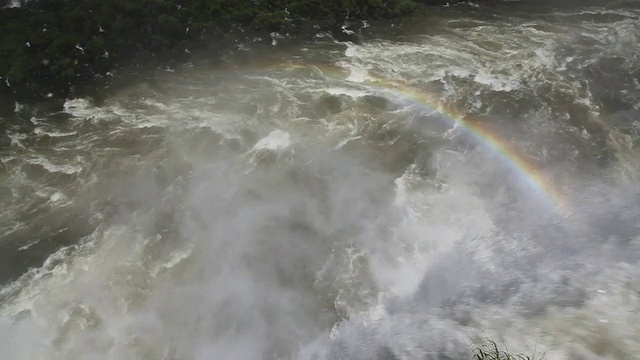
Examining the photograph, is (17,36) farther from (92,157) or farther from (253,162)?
(253,162)

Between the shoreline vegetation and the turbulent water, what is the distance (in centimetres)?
105

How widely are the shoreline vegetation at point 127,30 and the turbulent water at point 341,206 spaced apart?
105 cm

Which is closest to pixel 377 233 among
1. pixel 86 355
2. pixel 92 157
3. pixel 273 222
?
pixel 273 222

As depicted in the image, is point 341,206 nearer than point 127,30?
Yes

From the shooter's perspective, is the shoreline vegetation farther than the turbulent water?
Yes

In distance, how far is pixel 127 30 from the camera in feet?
72.8

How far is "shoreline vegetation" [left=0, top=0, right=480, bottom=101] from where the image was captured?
20703 mm

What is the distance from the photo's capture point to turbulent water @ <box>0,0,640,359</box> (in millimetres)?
14547

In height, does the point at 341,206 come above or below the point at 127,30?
below

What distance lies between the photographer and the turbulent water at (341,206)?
14.5 m

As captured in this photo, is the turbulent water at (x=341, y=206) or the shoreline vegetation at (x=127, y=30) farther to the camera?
the shoreline vegetation at (x=127, y=30)

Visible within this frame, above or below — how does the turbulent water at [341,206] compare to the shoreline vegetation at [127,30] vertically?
below

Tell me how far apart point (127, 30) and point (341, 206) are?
40.4 feet

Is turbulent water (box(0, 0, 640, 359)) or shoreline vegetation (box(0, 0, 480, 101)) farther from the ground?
shoreline vegetation (box(0, 0, 480, 101))
